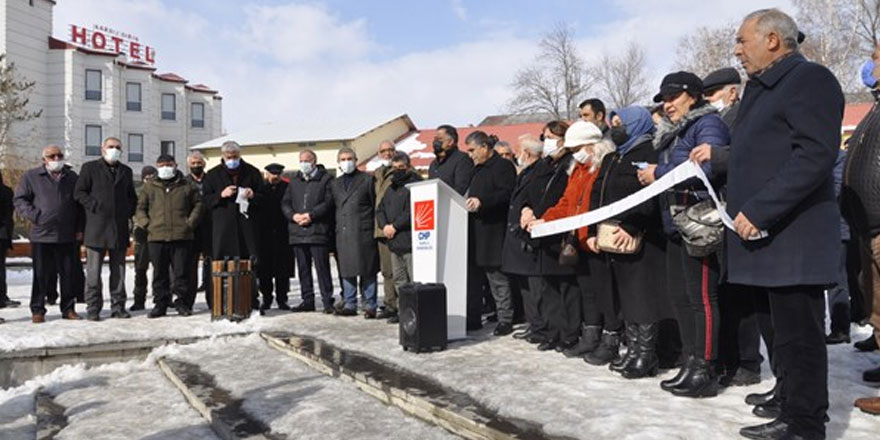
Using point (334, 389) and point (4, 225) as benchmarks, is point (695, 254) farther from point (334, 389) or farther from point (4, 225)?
point (4, 225)

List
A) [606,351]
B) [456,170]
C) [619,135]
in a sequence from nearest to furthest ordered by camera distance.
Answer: [619,135] < [606,351] < [456,170]

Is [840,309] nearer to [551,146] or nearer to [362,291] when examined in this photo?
[551,146]

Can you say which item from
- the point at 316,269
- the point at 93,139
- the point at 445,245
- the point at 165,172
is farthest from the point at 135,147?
the point at 445,245

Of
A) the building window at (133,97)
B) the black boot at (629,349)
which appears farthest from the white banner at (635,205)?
the building window at (133,97)

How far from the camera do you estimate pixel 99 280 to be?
8375 millimetres

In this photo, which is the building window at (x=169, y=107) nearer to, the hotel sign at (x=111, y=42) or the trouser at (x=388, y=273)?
the hotel sign at (x=111, y=42)

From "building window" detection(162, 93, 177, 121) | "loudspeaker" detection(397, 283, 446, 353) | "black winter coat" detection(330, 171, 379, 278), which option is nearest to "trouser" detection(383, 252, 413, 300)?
"black winter coat" detection(330, 171, 379, 278)

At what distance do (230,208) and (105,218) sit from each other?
1.42 metres

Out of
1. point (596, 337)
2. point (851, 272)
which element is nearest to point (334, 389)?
point (596, 337)

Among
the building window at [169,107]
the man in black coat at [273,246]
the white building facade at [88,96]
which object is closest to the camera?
the man in black coat at [273,246]

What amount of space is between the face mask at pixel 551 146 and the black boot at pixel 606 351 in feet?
5.18

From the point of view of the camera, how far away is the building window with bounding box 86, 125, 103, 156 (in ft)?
143

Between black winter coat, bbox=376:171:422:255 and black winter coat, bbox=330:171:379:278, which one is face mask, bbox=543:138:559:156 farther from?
black winter coat, bbox=330:171:379:278

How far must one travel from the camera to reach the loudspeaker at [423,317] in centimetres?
588
